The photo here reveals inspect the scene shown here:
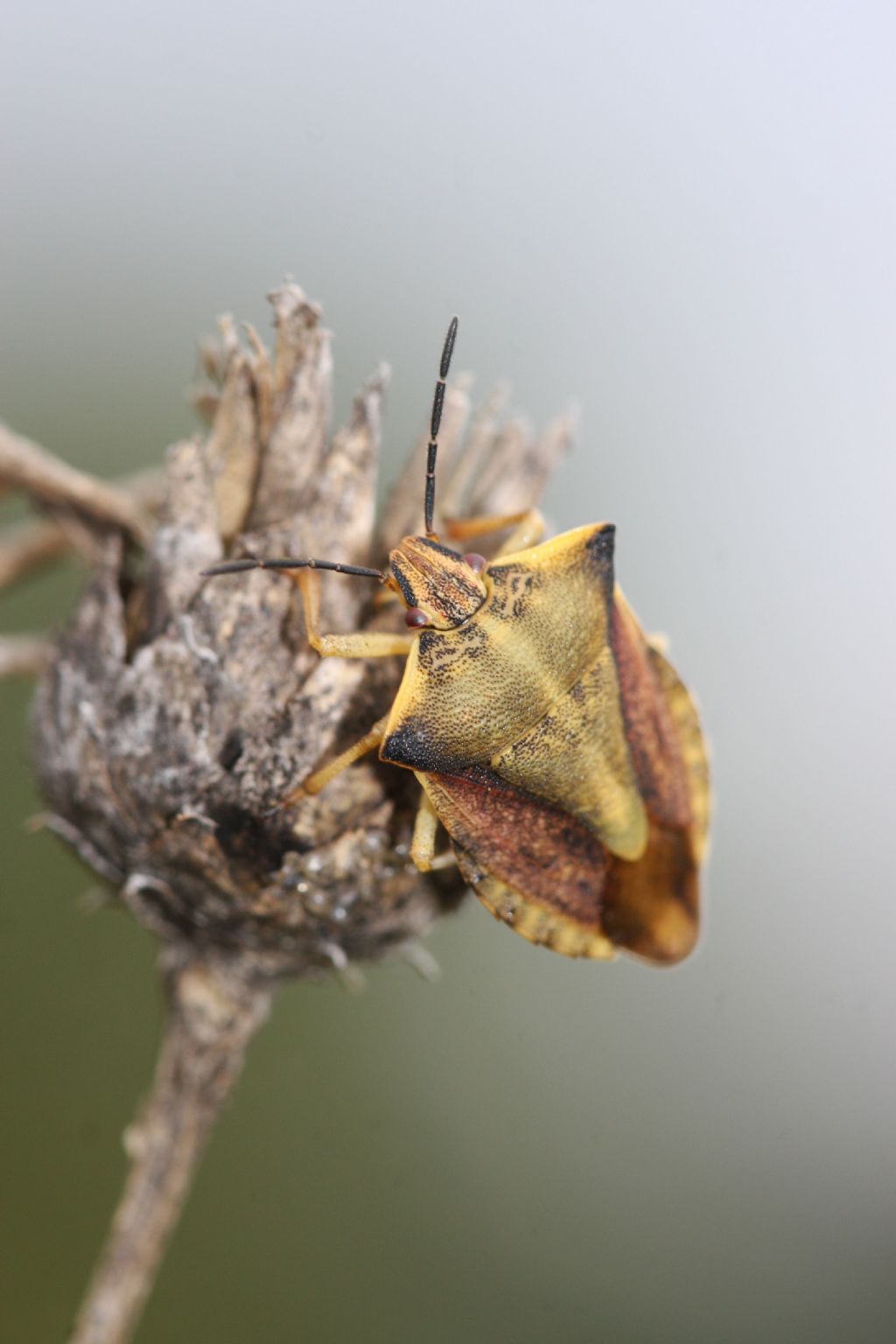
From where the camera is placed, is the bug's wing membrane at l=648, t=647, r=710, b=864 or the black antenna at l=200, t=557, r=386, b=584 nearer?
the black antenna at l=200, t=557, r=386, b=584

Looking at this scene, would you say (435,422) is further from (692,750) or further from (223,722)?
(692,750)

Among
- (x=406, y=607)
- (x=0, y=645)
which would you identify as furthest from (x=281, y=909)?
(x=0, y=645)

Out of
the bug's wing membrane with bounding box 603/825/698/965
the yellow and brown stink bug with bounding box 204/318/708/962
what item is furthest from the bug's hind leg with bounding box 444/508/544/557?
the bug's wing membrane with bounding box 603/825/698/965

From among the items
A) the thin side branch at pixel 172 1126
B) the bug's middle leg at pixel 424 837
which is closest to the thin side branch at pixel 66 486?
the bug's middle leg at pixel 424 837

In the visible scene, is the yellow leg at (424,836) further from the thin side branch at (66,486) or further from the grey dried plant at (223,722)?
the thin side branch at (66,486)

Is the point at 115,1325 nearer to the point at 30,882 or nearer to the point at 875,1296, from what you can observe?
the point at 30,882

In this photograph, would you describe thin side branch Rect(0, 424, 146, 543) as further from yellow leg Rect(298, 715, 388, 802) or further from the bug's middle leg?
the bug's middle leg

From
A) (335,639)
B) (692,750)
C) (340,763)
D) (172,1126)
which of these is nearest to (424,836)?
(340,763)
